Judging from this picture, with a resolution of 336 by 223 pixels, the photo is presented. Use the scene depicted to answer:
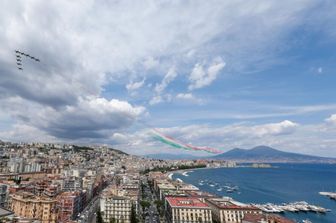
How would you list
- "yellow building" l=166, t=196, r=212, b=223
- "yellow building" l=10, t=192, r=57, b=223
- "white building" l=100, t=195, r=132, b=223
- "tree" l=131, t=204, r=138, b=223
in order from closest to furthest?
1. "yellow building" l=10, t=192, r=57, b=223
2. "tree" l=131, t=204, r=138, b=223
3. "yellow building" l=166, t=196, r=212, b=223
4. "white building" l=100, t=195, r=132, b=223

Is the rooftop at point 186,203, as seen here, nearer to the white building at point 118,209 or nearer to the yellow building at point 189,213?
the yellow building at point 189,213

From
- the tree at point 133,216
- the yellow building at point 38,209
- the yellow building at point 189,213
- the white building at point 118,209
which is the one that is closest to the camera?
the yellow building at point 38,209

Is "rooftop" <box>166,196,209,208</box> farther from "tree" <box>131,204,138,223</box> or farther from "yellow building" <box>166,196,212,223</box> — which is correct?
"tree" <box>131,204,138,223</box>

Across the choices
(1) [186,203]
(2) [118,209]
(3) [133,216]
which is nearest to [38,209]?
(2) [118,209]

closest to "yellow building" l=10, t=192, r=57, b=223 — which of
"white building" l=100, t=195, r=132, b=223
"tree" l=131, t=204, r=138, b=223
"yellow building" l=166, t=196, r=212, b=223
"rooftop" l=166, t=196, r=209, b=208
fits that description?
"white building" l=100, t=195, r=132, b=223

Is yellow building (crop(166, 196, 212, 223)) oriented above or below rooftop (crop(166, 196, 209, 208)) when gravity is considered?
below

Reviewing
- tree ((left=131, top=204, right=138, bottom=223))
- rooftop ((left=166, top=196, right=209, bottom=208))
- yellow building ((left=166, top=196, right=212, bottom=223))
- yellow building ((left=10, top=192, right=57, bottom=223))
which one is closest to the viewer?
yellow building ((left=10, top=192, right=57, bottom=223))

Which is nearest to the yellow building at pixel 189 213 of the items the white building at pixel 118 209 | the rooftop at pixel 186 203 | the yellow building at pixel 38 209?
the rooftop at pixel 186 203

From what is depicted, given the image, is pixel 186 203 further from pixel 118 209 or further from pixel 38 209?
pixel 38 209

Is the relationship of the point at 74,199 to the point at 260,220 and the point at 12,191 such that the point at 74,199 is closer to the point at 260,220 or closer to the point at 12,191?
the point at 12,191

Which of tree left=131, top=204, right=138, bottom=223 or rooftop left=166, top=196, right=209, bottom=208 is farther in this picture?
rooftop left=166, top=196, right=209, bottom=208

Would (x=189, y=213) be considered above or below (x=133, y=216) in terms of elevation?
above
